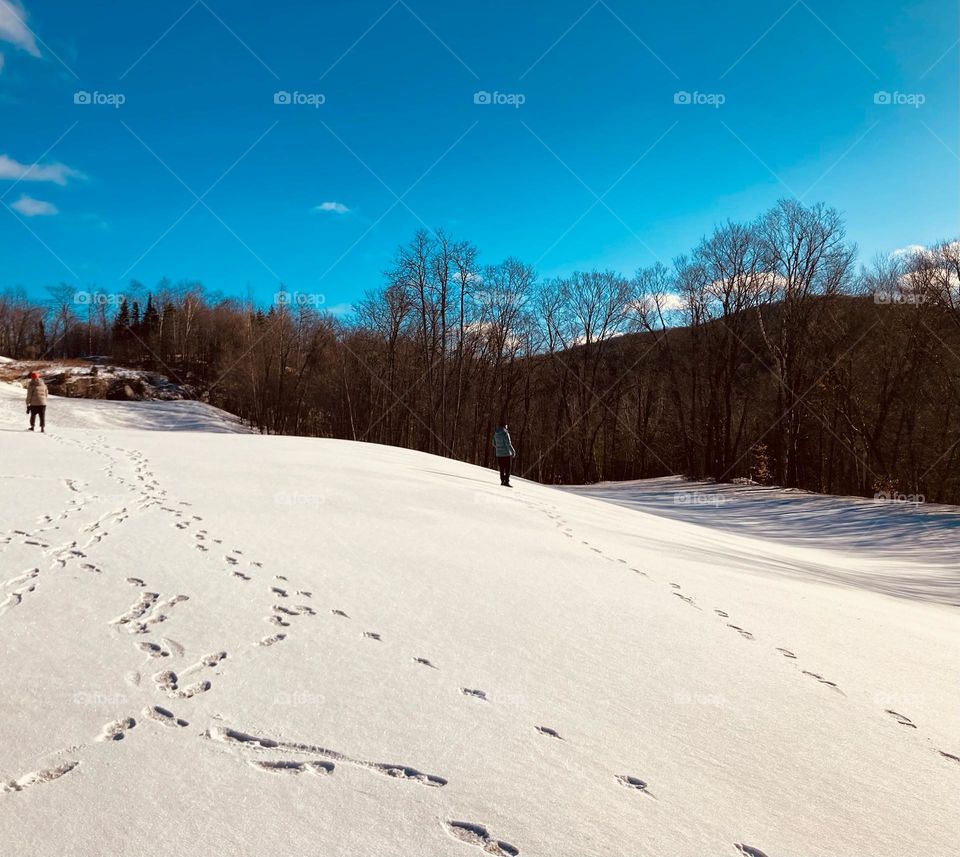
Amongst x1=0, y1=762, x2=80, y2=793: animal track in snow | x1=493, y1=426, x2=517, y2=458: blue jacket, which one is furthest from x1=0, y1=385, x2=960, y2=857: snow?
x1=493, y1=426, x2=517, y2=458: blue jacket

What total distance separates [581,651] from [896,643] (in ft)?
13.5

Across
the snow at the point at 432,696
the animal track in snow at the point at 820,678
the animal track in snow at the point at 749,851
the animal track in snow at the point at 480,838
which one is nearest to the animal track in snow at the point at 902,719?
the snow at the point at 432,696

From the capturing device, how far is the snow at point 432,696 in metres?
2.55

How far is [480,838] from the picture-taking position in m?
2.45

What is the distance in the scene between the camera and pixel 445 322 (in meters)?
38.0

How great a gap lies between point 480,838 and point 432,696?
129 cm

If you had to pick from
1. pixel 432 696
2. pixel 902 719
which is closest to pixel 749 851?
pixel 432 696

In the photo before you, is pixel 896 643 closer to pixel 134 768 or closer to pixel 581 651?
pixel 581 651

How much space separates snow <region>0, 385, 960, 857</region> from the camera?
2.55 metres

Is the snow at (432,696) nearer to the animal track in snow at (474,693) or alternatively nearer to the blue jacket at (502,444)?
the animal track in snow at (474,693)

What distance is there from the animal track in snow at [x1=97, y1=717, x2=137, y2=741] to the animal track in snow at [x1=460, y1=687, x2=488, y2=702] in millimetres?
1866

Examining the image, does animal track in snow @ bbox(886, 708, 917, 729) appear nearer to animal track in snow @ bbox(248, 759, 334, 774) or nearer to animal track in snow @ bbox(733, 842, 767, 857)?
animal track in snow @ bbox(733, 842, 767, 857)

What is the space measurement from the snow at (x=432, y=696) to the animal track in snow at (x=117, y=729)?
0.01m

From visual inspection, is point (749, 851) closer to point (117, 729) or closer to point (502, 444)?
point (117, 729)
